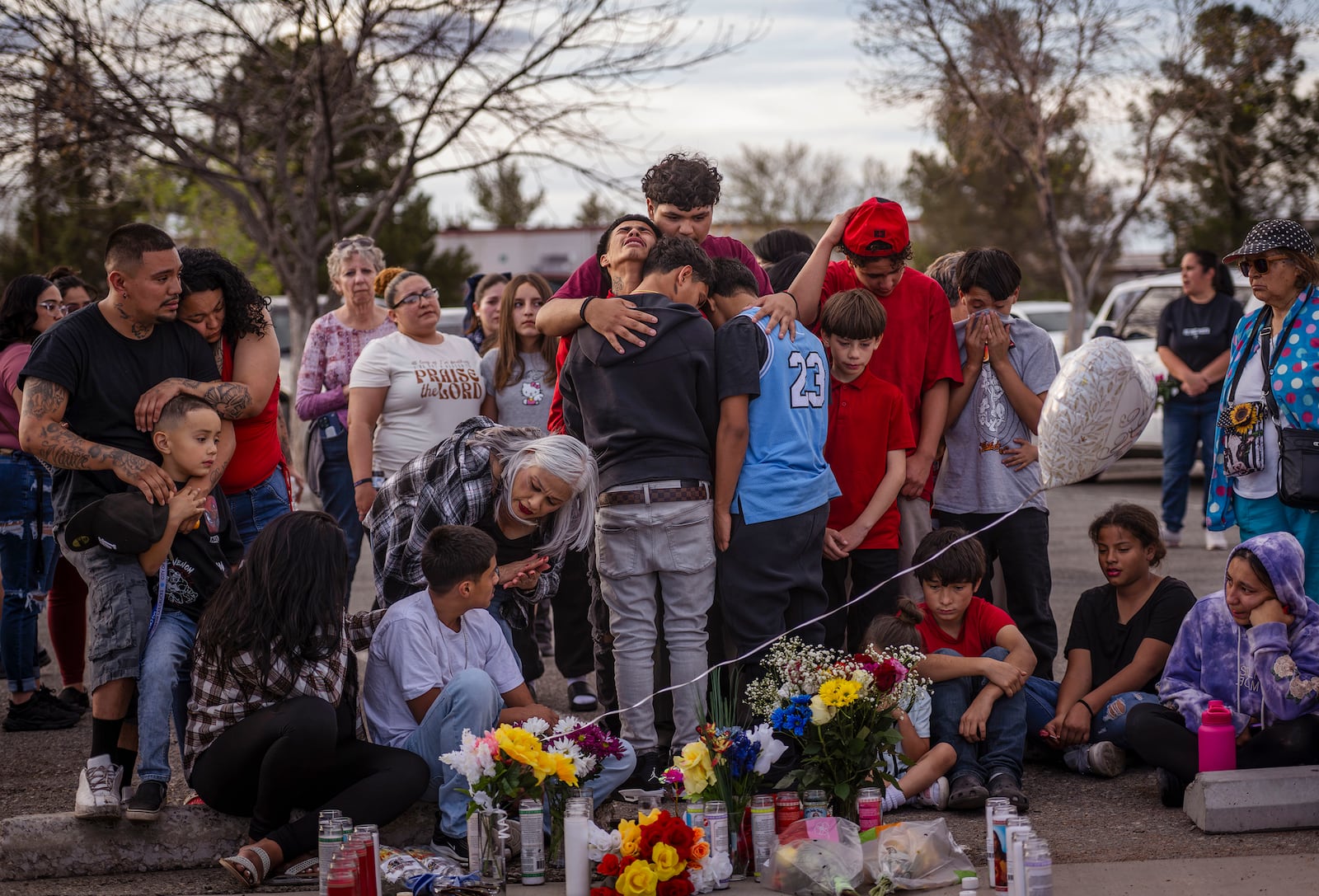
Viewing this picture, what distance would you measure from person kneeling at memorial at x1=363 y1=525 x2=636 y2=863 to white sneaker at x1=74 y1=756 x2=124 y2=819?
795 millimetres

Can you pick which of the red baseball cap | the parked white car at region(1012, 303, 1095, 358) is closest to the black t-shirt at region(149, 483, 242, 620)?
the red baseball cap

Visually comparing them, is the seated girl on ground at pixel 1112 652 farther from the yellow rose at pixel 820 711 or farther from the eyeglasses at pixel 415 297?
the eyeglasses at pixel 415 297

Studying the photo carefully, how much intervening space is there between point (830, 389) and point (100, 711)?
2.80 m

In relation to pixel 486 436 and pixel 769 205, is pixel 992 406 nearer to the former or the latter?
pixel 486 436

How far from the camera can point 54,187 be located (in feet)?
38.7

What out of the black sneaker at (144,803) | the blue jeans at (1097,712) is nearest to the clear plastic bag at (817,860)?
the blue jeans at (1097,712)

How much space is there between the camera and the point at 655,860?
11.6 feet

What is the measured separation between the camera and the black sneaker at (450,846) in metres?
4.04

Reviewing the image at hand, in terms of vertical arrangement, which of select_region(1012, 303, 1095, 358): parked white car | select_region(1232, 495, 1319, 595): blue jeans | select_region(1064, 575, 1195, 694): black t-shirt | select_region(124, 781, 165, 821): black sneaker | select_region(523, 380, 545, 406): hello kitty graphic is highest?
select_region(1012, 303, 1095, 358): parked white car

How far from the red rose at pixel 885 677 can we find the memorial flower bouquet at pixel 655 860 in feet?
2.41

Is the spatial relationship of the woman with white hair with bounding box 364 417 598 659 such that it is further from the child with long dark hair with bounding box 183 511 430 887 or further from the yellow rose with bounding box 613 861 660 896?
the yellow rose with bounding box 613 861 660 896

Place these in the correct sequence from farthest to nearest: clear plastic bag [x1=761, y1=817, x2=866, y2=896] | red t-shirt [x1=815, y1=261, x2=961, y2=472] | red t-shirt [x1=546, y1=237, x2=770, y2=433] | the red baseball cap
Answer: red t-shirt [x1=815, y1=261, x2=961, y2=472] < the red baseball cap < red t-shirt [x1=546, y1=237, x2=770, y2=433] < clear plastic bag [x1=761, y1=817, x2=866, y2=896]

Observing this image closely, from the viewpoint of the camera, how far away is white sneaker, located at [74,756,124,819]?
13.3 feet

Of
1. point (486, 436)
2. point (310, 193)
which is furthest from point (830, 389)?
point (310, 193)
